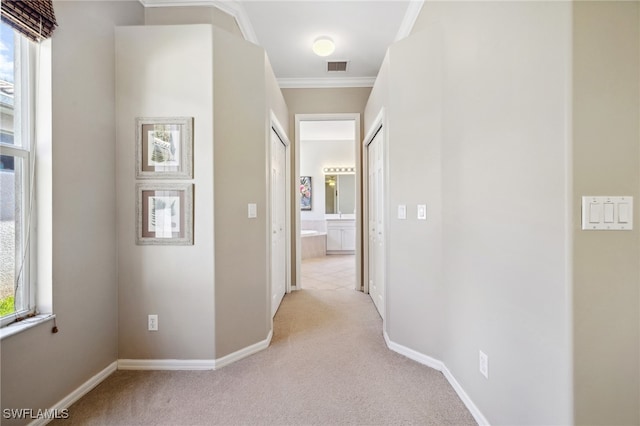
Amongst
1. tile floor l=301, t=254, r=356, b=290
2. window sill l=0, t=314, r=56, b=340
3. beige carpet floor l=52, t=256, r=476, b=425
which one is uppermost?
window sill l=0, t=314, r=56, b=340

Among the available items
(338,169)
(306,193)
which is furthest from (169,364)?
(338,169)

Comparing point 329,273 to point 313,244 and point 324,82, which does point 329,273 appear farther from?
point 324,82

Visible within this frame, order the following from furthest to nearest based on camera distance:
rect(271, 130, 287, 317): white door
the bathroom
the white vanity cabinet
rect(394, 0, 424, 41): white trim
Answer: the bathroom → the white vanity cabinet → rect(271, 130, 287, 317): white door → rect(394, 0, 424, 41): white trim

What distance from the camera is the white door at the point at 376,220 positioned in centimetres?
296

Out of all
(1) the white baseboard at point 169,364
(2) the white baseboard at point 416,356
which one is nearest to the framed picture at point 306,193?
(2) the white baseboard at point 416,356

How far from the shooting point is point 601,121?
98 cm

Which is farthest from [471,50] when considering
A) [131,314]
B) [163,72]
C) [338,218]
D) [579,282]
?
[338,218]

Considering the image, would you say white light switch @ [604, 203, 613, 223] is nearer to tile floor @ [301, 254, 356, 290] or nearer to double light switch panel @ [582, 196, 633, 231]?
double light switch panel @ [582, 196, 633, 231]

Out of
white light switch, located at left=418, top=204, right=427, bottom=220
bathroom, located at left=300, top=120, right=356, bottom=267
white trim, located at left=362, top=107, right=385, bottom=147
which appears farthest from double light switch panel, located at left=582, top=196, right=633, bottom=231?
bathroom, located at left=300, top=120, right=356, bottom=267

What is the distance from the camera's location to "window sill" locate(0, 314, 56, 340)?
1368mm

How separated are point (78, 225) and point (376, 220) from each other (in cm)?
261

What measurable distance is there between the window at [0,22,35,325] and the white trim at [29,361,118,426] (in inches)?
22.4

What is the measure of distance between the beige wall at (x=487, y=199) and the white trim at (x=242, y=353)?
1.06m

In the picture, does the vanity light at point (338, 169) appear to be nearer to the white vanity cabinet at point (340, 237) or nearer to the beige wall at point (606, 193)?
the white vanity cabinet at point (340, 237)
